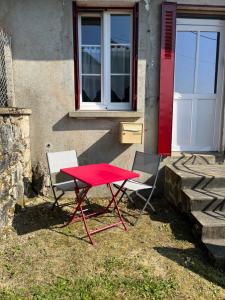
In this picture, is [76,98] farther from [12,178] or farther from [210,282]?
[210,282]

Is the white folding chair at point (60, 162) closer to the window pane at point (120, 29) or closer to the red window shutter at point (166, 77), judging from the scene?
the red window shutter at point (166, 77)

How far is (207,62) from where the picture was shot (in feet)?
16.3

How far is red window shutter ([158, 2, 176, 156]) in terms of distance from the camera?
14.5 feet

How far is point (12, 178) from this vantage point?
389 cm

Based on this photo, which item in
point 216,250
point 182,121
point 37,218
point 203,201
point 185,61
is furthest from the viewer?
point 182,121

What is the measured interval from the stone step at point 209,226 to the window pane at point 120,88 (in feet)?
7.65

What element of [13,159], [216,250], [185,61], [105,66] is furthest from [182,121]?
[13,159]

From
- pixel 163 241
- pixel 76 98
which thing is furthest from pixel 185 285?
pixel 76 98

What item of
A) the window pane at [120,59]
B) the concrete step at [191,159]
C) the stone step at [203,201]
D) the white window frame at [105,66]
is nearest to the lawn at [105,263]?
the stone step at [203,201]

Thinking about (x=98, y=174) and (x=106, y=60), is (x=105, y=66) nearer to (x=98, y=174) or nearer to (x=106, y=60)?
(x=106, y=60)

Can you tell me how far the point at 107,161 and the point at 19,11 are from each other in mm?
2776

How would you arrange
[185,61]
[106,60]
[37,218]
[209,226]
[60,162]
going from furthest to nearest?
[185,61] → [106,60] → [60,162] → [37,218] → [209,226]

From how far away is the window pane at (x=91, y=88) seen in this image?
4.81 metres

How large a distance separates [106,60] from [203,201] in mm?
2745
